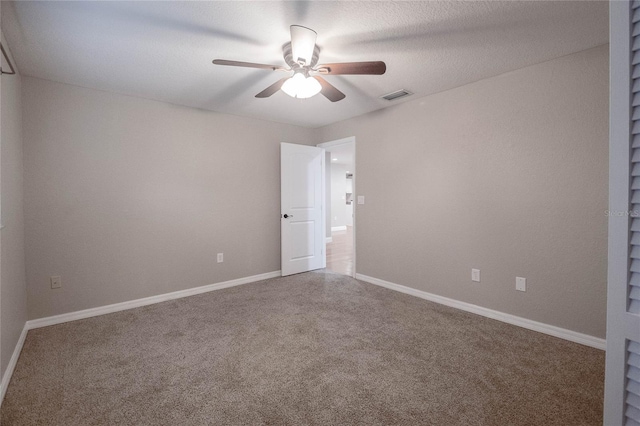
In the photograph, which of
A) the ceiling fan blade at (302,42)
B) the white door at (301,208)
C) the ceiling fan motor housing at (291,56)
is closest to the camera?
the ceiling fan blade at (302,42)

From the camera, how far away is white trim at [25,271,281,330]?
9.10 feet

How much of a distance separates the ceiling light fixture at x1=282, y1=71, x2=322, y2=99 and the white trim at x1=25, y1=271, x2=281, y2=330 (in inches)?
108

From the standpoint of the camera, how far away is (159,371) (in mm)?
2027

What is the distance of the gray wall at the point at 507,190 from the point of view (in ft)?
7.65

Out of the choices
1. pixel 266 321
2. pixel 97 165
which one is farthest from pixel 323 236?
pixel 97 165

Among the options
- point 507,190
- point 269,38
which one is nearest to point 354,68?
point 269,38

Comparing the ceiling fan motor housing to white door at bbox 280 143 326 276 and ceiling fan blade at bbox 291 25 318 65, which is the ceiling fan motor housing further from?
white door at bbox 280 143 326 276

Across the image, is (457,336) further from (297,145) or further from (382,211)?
(297,145)

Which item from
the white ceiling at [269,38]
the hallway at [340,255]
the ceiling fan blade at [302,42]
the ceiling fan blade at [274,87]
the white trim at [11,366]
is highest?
the white ceiling at [269,38]

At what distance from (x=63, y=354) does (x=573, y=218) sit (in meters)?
4.23

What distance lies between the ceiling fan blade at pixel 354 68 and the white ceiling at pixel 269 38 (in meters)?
0.24

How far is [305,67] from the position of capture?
6.98ft

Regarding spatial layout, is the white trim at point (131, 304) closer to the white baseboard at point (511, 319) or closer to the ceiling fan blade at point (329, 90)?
the white baseboard at point (511, 319)

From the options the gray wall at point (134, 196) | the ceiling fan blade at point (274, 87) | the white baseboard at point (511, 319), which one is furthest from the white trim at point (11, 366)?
the white baseboard at point (511, 319)
